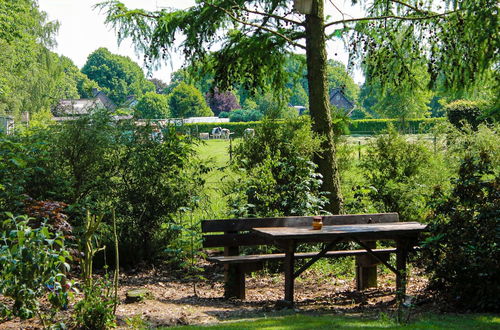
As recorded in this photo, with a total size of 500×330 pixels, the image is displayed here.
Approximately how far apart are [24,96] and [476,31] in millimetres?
31188

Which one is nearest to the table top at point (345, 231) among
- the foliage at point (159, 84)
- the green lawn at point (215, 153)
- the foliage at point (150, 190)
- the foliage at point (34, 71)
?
the foliage at point (150, 190)

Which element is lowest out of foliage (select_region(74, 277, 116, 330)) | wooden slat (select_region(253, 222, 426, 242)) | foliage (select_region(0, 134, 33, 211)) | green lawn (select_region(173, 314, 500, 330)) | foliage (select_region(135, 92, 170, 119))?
green lawn (select_region(173, 314, 500, 330))

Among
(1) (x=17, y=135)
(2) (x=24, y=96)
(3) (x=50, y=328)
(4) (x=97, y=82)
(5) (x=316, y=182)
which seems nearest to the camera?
(3) (x=50, y=328)

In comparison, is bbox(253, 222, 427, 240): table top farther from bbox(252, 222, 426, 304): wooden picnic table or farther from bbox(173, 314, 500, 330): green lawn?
bbox(173, 314, 500, 330): green lawn

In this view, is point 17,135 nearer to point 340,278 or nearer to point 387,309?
point 340,278

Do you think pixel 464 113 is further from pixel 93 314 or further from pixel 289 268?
pixel 93 314

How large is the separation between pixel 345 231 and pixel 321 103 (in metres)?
3.87

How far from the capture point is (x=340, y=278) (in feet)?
27.0

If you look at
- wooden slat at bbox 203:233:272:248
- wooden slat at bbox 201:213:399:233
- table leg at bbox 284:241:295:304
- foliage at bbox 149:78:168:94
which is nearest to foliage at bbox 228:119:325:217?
wooden slat at bbox 203:233:272:248

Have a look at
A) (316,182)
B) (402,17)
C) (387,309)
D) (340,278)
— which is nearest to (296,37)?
(402,17)

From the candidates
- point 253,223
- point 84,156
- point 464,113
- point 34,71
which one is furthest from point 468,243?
point 34,71

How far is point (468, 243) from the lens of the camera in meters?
5.83

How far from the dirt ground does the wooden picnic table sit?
369 mm

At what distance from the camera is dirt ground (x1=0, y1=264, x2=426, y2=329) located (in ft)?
18.9
